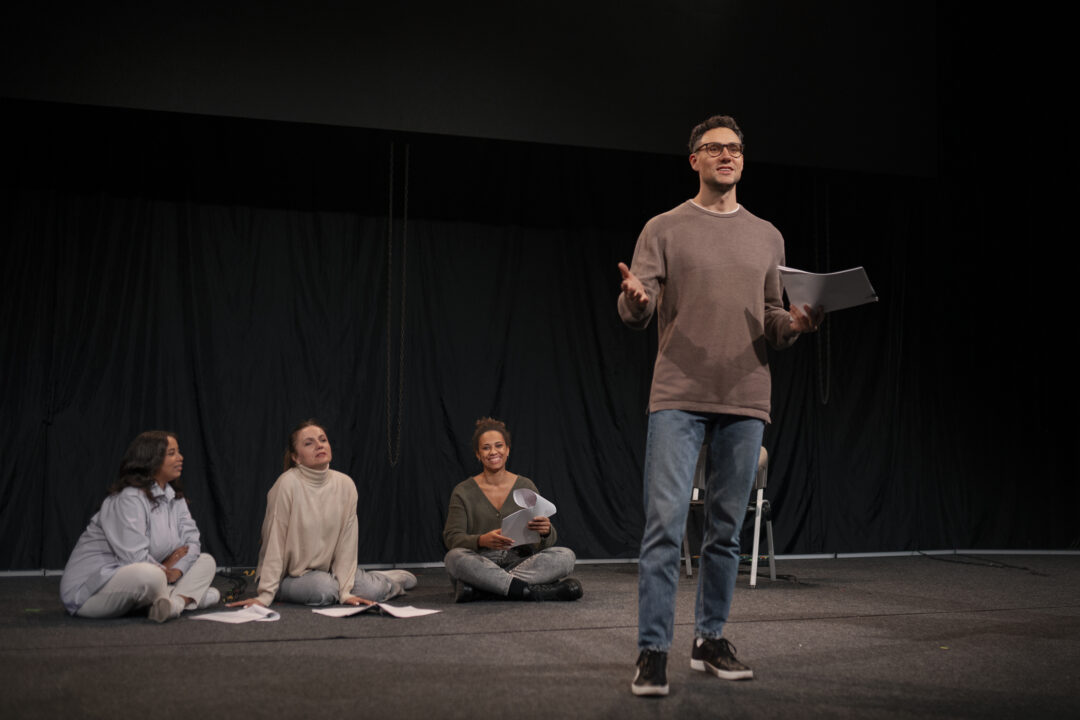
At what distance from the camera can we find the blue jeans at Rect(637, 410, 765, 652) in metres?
2.25

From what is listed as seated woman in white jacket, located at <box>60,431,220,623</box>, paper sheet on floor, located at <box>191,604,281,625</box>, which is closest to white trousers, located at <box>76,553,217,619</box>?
seated woman in white jacket, located at <box>60,431,220,623</box>

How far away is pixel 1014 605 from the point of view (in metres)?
3.90

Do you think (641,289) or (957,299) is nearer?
(641,289)

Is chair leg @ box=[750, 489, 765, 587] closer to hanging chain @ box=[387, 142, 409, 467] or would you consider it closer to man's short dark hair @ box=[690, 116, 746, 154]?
hanging chain @ box=[387, 142, 409, 467]

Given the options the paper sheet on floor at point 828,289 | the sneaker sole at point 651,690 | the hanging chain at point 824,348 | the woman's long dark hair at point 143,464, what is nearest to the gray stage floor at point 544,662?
the sneaker sole at point 651,690

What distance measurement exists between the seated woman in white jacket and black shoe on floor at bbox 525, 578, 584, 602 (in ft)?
4.11

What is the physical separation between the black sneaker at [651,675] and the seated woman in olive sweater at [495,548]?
5.69 feet

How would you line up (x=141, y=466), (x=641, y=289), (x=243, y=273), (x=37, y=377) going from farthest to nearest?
(x=243, y=273)
(x=37, y=377)
(x=141, y=466)
(x=641, y=289)

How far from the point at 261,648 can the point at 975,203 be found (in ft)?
18.5

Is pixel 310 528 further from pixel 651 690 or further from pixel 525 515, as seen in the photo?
pixel 651 690

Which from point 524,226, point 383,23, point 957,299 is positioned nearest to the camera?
Answer: point 383,23

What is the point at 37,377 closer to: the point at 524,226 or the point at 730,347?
the point at 524,226

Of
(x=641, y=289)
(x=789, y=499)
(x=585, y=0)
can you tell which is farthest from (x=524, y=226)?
(x=641, y=289)

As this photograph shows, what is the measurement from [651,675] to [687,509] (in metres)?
0.39
